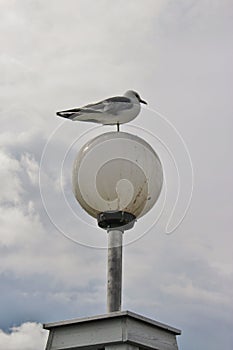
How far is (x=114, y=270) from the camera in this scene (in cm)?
289

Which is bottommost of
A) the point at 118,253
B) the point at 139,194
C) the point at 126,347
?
the point at 126,347

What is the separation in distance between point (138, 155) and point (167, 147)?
14cm

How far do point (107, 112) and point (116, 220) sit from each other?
550 millimetres

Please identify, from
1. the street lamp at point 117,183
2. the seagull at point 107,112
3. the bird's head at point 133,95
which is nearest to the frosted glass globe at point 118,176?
the street lamp at point 117,183

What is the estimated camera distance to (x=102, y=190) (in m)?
2.96

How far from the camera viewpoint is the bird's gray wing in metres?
3.11

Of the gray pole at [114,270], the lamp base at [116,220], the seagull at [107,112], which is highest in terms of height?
the seagull at [107,112]

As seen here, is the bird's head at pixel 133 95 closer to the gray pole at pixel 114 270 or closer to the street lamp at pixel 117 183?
the street lamp at pixel 117 183

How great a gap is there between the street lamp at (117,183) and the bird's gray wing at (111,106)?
0.53 feet

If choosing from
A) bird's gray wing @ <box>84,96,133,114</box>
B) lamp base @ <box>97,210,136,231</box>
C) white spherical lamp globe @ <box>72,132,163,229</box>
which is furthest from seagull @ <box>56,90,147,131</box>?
lamp base @ <box>97,210,136,231</box>

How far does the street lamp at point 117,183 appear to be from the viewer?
9.68ft

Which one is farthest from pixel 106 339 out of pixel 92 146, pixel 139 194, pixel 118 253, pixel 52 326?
pixel 92 146

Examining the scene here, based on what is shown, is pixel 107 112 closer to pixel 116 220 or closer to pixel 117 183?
pixel 117 183

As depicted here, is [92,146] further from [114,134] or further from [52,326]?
[52,326]
